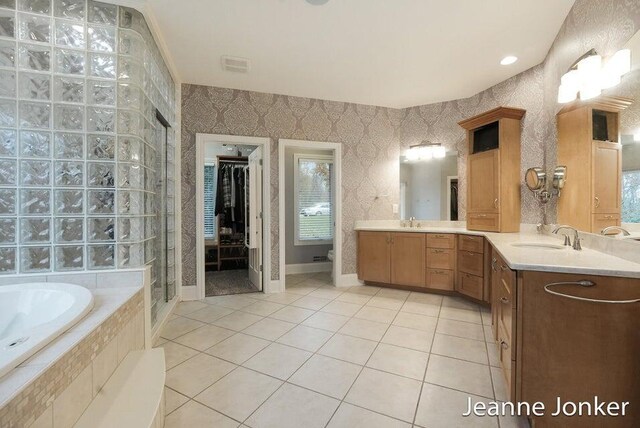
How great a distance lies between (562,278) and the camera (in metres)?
1.22

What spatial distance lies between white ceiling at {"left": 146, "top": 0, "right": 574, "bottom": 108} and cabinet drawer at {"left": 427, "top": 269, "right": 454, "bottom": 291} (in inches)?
85.3

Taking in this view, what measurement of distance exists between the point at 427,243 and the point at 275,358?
7.25 ft

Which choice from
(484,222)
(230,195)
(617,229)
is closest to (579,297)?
(617,229)

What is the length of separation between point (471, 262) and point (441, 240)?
0.40m

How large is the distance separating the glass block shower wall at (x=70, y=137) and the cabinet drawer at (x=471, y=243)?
303 cm

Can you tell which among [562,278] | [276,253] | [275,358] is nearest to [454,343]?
[562,278]

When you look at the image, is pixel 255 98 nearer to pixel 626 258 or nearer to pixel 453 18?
pixel 453 18

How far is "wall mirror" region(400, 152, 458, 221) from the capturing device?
359 cm

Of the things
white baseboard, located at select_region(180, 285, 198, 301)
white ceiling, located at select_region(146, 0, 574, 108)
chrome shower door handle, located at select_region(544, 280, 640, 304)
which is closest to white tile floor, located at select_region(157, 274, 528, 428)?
white baseboard, located at select_region(180, 285, 198, 301)

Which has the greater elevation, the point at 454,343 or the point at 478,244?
the point at 478,244

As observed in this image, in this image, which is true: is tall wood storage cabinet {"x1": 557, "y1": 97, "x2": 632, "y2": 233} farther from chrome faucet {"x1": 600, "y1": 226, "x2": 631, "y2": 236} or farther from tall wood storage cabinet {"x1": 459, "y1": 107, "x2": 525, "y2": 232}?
tall wood storage cabinet {"x1": 459, "y1": 107, "x2": 525, "y2": 232}

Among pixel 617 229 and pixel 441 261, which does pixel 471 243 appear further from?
pixel 617 229

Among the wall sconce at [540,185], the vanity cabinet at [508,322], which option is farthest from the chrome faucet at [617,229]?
the wall sconce at [540,185]

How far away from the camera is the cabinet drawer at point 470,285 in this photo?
2857mm
